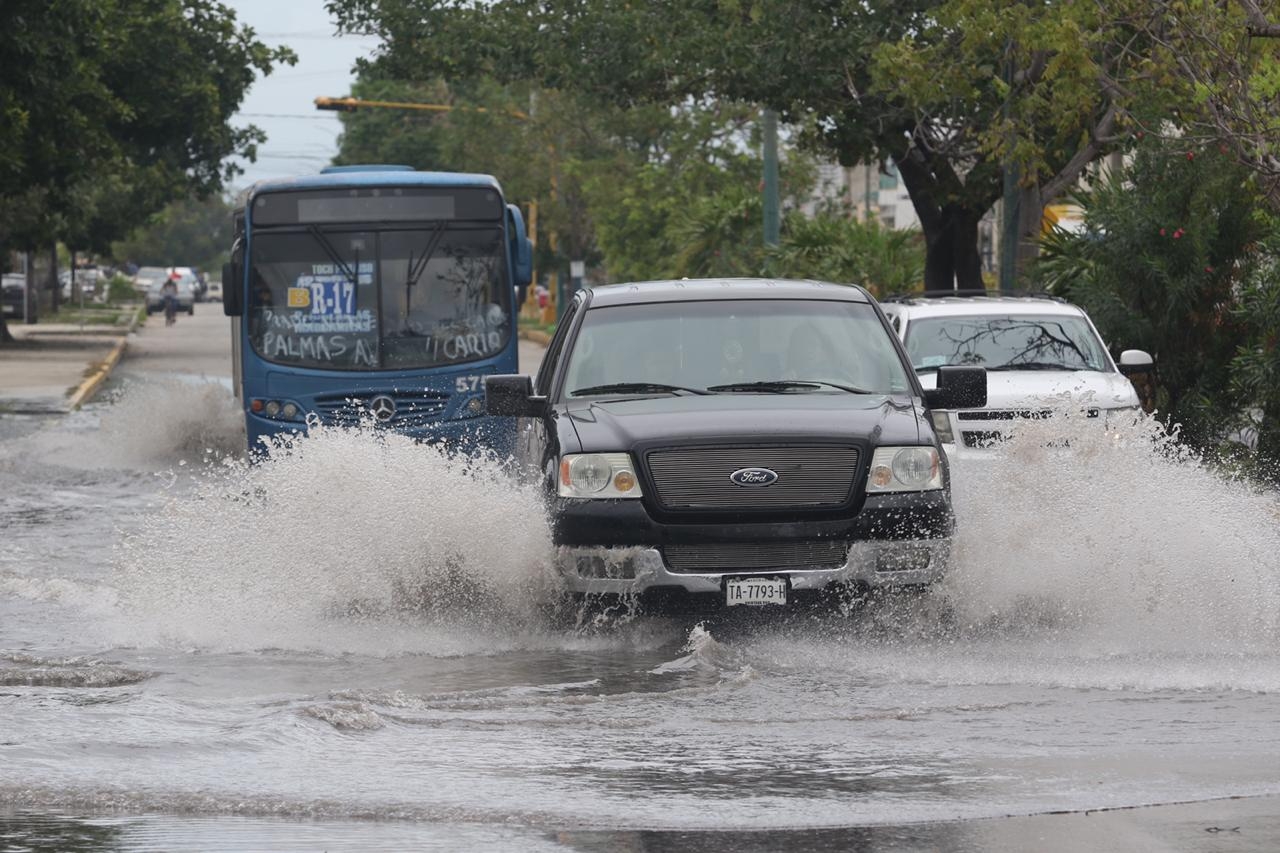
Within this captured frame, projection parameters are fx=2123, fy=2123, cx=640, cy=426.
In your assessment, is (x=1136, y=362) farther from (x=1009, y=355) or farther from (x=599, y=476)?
(x=599, y=476)

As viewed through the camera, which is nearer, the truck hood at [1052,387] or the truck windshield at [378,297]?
the truck hood at [1052,387]

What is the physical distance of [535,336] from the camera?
55.0 m

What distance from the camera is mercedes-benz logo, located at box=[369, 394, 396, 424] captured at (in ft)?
56.3

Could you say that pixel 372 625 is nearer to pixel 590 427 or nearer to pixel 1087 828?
pixel 590 427

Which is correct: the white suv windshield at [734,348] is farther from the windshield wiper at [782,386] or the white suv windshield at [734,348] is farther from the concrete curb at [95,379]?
the concrete curb at [95,379]

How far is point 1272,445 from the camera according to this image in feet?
52.2

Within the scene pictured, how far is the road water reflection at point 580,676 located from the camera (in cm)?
674

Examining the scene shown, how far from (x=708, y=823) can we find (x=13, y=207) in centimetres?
4300

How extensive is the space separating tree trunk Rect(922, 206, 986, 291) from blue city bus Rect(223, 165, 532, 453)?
37.1 ft

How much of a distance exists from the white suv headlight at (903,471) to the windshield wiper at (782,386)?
80 cm

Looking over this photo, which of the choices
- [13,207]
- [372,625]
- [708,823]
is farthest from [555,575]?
[13,207]

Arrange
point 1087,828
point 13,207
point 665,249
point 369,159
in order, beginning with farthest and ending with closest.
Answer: point 369,159 < point 665,249 < point 13,207 < point 1087,828

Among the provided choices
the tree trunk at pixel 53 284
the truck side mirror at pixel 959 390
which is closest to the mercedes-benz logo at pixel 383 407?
the truck side mirror at pixel 959 390

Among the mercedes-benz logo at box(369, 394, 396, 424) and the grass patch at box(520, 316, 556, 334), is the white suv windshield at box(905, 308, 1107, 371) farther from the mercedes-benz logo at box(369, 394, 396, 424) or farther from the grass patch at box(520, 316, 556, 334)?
the grass patch at box(520, 316, 556, 334)
